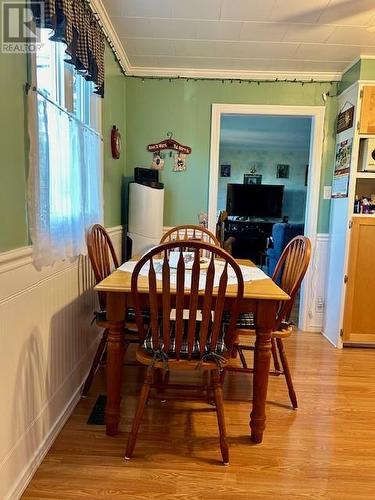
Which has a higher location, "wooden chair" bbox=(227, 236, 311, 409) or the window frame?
the window frame

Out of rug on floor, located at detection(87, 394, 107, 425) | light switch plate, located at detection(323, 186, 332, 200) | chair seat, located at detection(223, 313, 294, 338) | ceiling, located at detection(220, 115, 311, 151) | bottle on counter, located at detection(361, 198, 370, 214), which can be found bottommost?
rug on floor, located at detection(87, 394, 107, 425)

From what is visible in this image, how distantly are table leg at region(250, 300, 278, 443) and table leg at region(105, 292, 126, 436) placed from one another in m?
0.65

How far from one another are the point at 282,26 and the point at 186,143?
1244mm

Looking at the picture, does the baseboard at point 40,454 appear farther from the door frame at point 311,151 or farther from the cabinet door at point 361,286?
the cabinet door at point 361,286

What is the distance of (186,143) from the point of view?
3273 millimetres

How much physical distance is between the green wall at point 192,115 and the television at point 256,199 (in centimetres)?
380

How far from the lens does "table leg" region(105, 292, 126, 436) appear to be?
1.63 meters

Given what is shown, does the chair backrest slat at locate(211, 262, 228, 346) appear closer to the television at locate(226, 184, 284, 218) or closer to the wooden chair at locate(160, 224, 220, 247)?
the wooden chair at locate(160, 224, 220, 247)

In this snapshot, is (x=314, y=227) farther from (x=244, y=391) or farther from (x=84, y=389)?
→ (x=84, y=389)

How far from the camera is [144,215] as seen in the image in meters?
3.03

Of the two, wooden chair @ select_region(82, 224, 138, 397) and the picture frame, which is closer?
wooden chair @ select_region(82, 224, 138, 397)

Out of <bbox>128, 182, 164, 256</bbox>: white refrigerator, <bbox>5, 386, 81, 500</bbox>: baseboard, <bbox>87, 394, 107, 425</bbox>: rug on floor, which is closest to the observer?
<bbox>5, 386, 81, 500</bbox>: baseboard

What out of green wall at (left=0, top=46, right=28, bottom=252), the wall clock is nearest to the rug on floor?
green wall at (left=0, top=46, right=28, bottom=252)

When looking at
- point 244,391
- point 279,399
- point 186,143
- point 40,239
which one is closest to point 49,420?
point 40,239
